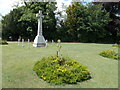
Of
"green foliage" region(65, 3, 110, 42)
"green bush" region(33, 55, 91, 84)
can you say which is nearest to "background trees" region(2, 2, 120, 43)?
"green foliage" region(65, 3, 110, 42)

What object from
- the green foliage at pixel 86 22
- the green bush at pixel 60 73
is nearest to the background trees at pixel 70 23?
the green foliage at pixel 86 22

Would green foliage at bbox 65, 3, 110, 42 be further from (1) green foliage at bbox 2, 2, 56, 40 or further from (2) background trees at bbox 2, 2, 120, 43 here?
(1) green foliage at bbox 2, 2, 56, 40

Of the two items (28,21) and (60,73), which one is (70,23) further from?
(60,73)

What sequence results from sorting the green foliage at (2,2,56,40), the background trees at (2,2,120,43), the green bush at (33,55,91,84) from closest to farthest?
the green bush at (33,55,91,84) → the green foliage at (2,2,56,40) → the background trees at (2,2,120,43)

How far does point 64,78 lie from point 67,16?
19.9 meters

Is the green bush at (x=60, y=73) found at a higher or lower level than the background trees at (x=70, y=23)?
lower

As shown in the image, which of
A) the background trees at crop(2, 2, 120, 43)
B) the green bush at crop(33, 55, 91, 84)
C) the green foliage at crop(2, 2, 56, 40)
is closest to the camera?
the green bush at crop(33, 55, 91, 84)

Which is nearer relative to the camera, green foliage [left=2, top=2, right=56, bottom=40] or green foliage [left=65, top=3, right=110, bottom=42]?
green foliage [left=2, top=2, right=56, bottom=40]

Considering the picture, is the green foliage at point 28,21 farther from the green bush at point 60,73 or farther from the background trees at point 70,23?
the green bush at point 60,73

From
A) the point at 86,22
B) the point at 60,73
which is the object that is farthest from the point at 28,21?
Result: the point at 60,73

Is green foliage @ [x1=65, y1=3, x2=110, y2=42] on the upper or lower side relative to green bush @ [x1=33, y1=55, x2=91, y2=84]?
upper

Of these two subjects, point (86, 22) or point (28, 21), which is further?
point (86, 22)

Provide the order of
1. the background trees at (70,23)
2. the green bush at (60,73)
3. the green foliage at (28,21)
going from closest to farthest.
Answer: the green bush at (60,73) < the green foliage at (28,21) < the background trees at (70,23)

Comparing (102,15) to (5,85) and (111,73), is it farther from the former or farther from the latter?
(5,85)
